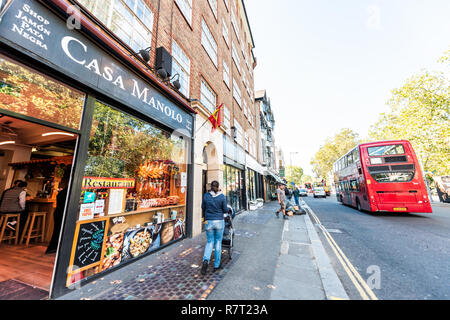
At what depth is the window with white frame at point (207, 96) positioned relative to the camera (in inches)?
362

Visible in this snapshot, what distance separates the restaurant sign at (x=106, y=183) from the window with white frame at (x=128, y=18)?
13.3 feet

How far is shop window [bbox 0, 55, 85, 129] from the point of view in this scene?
9.47 feet

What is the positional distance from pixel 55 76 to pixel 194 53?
6685 millimetres

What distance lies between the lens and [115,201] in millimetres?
4242

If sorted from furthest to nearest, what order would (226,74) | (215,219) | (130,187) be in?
1. (226,74)
2. (130,187)
3. (215,219)

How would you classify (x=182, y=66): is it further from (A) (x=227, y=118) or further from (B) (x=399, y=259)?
(B) (x=399, y=259)

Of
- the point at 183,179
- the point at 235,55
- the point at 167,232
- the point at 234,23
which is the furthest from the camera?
the point at 234,23

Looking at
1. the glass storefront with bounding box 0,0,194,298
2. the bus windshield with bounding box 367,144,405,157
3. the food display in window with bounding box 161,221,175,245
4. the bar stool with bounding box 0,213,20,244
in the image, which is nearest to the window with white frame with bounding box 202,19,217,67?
the glass storefront with bounding box 0,0,194,298

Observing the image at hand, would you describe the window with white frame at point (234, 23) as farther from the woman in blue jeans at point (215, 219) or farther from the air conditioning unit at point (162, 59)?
the woman in blue jeans at point (215, 219)

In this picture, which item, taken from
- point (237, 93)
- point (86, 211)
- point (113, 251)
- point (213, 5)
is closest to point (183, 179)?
point (113, 251)

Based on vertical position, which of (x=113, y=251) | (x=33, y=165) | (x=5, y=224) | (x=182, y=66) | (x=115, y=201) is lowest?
(x=113, y=251)

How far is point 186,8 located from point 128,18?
4.55 metres

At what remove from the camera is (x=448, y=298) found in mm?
2752
